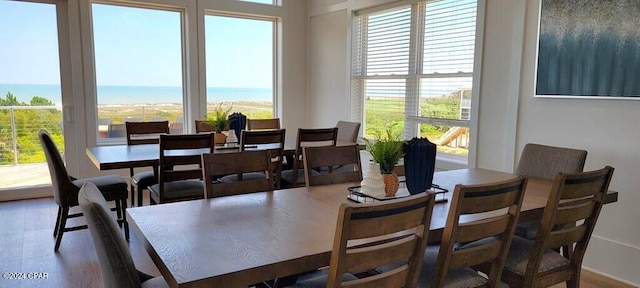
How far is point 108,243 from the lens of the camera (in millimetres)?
1336

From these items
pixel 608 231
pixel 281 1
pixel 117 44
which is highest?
pixel 281 1

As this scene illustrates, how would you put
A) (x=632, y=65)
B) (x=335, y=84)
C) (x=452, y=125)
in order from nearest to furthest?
1. (x=632, y=65)
2. (x=452, y=125)
3. (x=335, y=84)

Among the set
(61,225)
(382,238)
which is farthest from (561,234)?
(61,225)

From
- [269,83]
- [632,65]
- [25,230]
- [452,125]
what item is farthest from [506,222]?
[269,83]

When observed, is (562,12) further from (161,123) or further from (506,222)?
(161,123)

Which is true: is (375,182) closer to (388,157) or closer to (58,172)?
(388,157)

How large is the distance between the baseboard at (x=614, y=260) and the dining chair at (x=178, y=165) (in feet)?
9.49

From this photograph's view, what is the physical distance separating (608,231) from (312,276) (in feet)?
7.85

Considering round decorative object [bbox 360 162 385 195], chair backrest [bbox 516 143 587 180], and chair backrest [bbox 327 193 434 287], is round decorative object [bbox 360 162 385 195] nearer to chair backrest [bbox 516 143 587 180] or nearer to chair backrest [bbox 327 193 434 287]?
chair backrest [bbox 327 193 434 287]

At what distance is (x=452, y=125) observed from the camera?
4.23 m

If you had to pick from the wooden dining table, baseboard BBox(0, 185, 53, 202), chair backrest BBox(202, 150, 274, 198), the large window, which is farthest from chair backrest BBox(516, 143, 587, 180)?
baseboard BBox(0, 185, 53, 202)

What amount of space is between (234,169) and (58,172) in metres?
1.70

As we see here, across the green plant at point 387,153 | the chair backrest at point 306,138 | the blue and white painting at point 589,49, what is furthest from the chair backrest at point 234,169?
the blue and white painting at point 589,49

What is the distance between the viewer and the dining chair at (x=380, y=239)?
130cm
